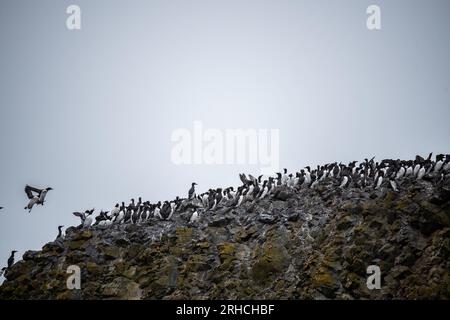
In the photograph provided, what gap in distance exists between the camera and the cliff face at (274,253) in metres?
17.1

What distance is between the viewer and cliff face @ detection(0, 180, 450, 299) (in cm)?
1709

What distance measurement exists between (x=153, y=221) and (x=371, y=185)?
659 inches

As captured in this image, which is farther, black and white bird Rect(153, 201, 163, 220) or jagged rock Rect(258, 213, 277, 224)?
black and white bird Rect(153, 201, 163, 220)

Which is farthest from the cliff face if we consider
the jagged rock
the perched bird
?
the perched bird

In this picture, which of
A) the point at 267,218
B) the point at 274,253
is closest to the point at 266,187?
the point at 267,218

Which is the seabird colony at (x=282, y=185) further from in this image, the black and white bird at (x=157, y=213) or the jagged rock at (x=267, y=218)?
the jagged rock at (x=267, y=218)

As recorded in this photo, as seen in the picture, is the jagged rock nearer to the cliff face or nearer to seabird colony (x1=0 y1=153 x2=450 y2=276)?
the cliff face

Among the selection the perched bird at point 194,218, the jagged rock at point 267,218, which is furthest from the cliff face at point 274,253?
the perched bird at point 194,218

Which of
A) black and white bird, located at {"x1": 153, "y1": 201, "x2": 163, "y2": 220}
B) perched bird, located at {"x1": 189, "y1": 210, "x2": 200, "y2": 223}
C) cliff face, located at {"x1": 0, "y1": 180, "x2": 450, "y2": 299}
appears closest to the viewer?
cliff face, located at {"x1": 0, "y1": 180, "x2": 450, "y2": 299}

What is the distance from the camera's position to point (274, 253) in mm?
20297

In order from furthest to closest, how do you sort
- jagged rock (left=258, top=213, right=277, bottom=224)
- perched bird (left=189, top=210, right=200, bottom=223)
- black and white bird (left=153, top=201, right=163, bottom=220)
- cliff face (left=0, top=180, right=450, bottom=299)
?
black and white bird (left=153, top=201, right=163, bottom=220)
perched bird (left=189, top=210, right=200, bottom=223)
jagged rock (left=258, top=213, right=277, bottom=224)
cliff face (left=0, top=180, right=450, bottom=299)

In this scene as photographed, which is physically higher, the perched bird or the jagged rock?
the jagged rock

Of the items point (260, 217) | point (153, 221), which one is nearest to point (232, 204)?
point (260, 217)
